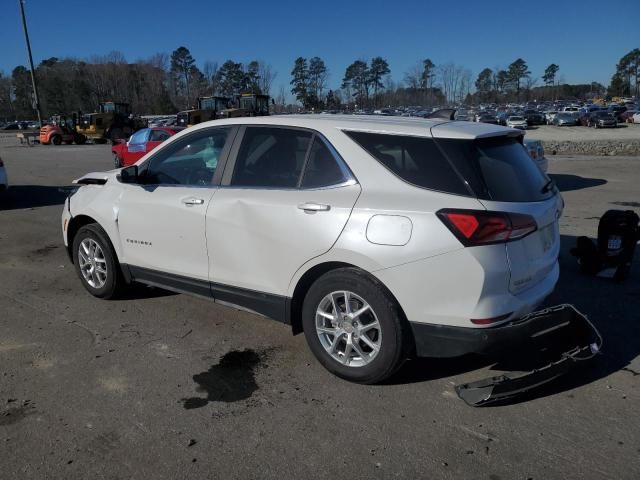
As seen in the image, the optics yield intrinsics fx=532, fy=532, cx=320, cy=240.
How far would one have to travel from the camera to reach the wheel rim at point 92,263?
5.02m

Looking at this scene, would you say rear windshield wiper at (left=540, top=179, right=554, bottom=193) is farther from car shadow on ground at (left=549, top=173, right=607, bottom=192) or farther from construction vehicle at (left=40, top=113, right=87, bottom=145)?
construction vehicle at (left=40, top=113, right=87, bottom=145)

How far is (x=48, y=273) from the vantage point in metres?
6.12

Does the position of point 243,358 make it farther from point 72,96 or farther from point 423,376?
point 72,96

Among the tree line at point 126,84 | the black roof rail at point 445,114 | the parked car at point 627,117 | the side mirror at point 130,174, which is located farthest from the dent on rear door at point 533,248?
the tree line at point 126,84

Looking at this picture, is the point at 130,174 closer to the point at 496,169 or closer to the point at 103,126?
the point at 496,169

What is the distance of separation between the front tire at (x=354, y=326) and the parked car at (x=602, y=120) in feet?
161

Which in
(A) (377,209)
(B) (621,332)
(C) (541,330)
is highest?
(A) (377,209)

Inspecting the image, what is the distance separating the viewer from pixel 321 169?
3.62m

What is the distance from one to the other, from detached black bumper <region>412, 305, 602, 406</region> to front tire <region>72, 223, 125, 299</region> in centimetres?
302

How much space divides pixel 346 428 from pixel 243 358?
1176mm

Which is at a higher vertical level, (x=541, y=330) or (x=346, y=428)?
(x=541, y=330)

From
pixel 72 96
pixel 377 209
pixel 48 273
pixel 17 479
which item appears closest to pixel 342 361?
pixel 377 209

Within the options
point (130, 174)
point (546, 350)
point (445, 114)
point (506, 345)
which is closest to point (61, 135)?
point (130, 174)

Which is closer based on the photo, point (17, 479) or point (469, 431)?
point (17, 479)
